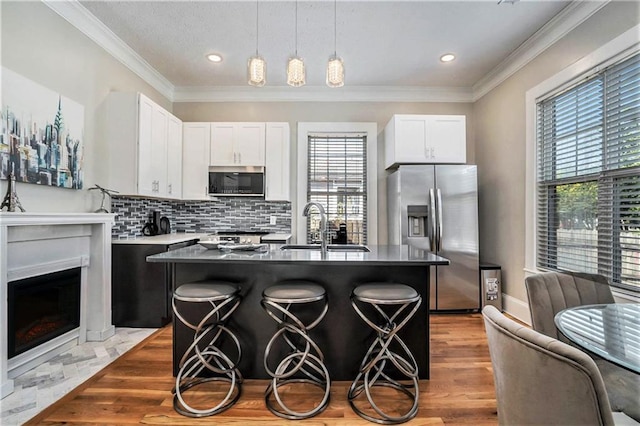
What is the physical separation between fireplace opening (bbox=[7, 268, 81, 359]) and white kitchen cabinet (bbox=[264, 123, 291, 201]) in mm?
2221

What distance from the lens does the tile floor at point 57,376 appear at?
176cm

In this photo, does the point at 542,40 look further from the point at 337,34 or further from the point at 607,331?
the point at 607,331

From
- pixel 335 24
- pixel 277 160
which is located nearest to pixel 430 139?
pixel 335 24

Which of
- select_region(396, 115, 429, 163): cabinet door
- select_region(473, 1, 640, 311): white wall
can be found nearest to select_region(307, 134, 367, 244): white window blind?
select_region(396, 115, 429, 163): cabinet door

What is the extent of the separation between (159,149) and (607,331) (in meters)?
3.95

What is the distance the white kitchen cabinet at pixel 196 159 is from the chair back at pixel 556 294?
369cm

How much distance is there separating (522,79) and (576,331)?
315 centimetres

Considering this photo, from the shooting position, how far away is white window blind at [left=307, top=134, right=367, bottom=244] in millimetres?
4352

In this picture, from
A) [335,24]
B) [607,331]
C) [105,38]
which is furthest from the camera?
[105,38]

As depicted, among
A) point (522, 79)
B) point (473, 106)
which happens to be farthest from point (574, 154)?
point (473, 106)

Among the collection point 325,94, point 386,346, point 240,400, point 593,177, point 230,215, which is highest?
point 325,94

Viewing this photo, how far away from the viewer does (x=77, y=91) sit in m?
2.71

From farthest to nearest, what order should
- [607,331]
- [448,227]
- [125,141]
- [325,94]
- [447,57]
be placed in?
[325,94]
[448,227]
[447,57]
[125,141]
[607,331]

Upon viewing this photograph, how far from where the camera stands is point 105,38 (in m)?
2.99
